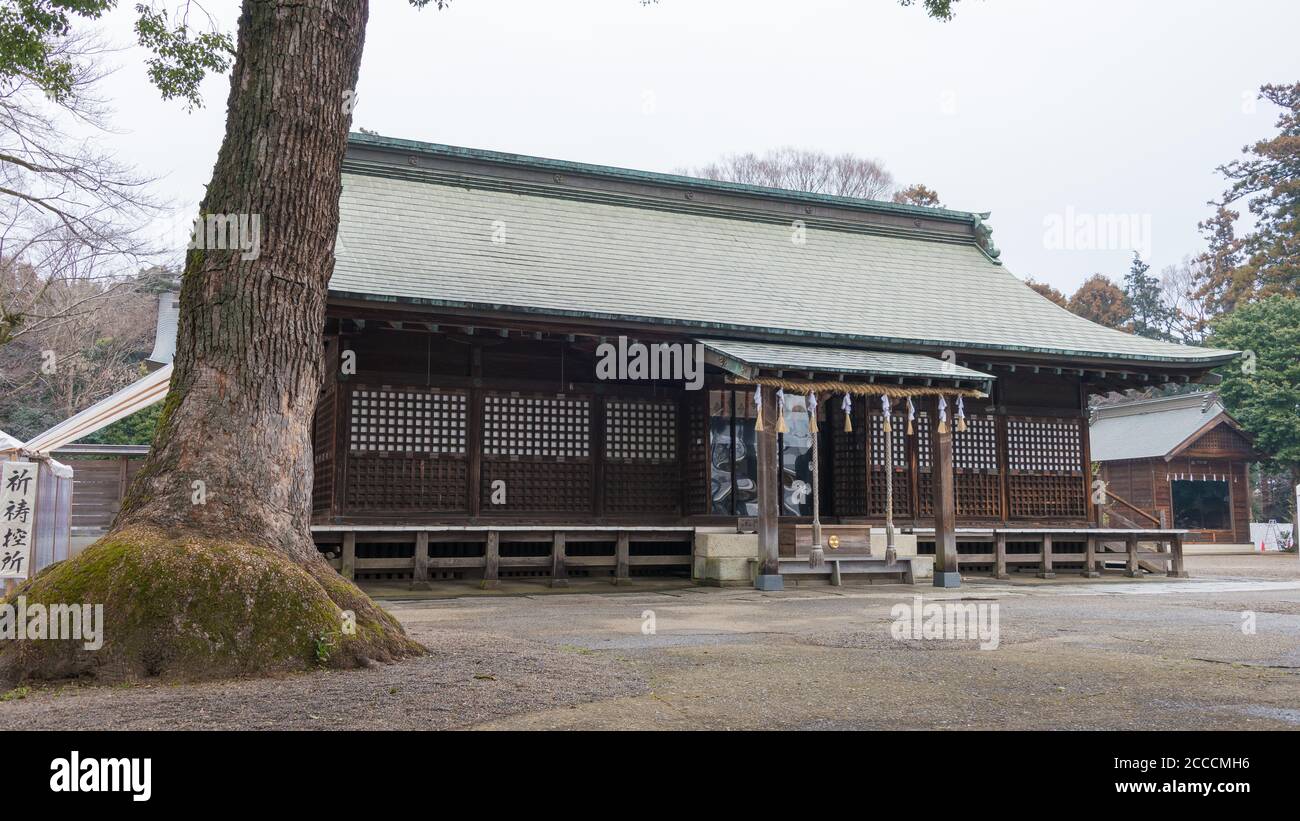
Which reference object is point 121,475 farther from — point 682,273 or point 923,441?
point 923,441

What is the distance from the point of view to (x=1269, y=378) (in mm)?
32344

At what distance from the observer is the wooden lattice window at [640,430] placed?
1482cm

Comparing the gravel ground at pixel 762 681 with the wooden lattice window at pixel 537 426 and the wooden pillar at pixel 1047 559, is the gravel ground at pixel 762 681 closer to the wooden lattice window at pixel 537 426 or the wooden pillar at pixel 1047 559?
the wooden lattice window at pixel 537 426

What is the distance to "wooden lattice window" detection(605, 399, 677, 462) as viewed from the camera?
583 inches

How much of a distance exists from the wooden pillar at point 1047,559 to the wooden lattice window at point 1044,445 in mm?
1414

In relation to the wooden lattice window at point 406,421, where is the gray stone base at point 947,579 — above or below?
below

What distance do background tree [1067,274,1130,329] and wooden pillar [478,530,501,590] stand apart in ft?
145

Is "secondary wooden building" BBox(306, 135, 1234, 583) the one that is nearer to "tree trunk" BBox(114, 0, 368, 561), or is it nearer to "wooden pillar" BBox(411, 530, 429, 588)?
"wooden pillar" BBox(411, 530, 429, 588)

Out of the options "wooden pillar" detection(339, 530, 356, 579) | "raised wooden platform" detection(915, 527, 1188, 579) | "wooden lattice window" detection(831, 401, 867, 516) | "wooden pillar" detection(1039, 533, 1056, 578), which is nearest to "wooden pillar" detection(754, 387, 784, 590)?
"wooden lattice window" detection(831, 401, 867, 516)

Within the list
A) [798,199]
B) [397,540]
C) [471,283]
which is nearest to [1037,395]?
[798,199]

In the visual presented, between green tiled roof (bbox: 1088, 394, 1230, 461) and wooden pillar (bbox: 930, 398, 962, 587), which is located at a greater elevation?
green tiled roof (bbox: 1088, 394, 1230, 461)

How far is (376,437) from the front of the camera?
13508 millimetres

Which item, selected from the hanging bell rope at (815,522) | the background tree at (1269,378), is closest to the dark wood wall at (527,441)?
the hanging bell rope at (815,522)
